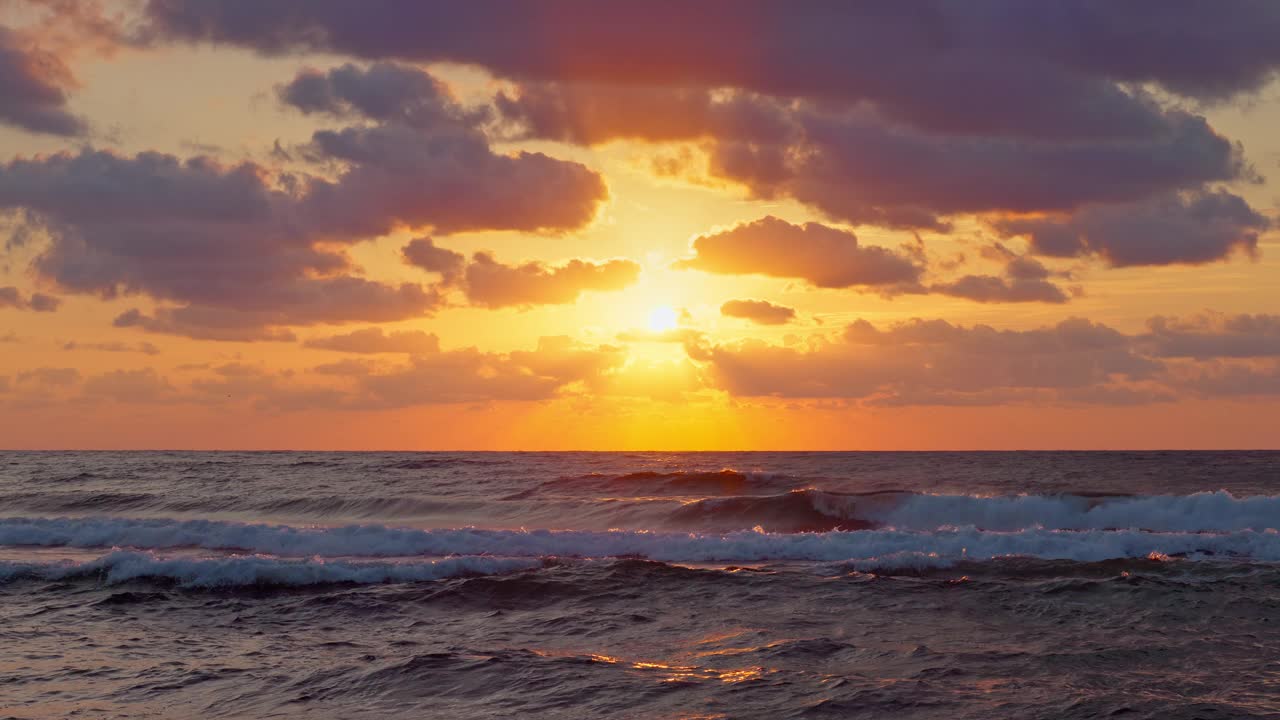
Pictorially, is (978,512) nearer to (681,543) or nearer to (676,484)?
(681,543)

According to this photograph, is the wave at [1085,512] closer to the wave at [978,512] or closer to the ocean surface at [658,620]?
the wave at [978,512]

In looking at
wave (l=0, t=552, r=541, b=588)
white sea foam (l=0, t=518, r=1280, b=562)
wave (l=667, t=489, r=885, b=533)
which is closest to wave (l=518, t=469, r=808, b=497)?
wave (l=667, t=489, r=885, b=533)

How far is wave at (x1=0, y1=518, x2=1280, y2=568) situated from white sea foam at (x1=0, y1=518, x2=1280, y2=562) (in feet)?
0.09

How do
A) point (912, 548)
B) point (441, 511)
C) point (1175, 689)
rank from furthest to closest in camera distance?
point (441, 511) → point (912, 548) → point (1175, 689)

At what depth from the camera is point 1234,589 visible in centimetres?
1744

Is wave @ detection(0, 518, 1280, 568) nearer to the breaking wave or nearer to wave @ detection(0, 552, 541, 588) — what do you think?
wave @ detection(0, 552, 541, 588)

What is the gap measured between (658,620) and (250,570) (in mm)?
10009

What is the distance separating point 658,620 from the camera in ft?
54.0

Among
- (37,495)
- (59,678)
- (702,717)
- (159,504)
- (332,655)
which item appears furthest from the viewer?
(37,495)

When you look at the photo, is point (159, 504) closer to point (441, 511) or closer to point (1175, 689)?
point (441, 511)

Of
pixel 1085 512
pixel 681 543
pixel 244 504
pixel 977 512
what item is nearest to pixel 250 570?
pixel 681 543

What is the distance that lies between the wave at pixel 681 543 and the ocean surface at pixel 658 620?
0.09 meters

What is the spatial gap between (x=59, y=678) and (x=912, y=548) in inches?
694

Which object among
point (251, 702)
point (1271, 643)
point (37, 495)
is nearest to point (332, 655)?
point (251, 702)
